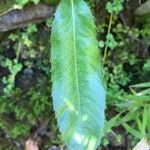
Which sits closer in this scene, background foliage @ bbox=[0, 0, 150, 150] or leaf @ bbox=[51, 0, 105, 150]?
leaf @ bbox=[51, 0, 105, 150]

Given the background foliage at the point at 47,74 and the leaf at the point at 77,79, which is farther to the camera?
the background foliage at the point at 47,74

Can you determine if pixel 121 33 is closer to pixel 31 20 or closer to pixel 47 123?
pixel 31 20

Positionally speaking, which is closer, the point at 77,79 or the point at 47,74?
the point at 77,79
